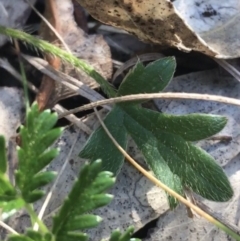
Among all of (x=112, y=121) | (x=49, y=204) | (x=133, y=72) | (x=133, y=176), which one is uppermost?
(x=133, y=72)

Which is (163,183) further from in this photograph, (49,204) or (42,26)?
(42,26)

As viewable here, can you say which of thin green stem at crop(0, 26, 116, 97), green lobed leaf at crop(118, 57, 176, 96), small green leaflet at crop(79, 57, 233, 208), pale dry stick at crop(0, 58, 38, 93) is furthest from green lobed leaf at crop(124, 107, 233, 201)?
A: pale dry stick at crop(0, 58, 38, 93)

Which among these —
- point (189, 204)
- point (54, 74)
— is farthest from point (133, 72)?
point (189, 204)

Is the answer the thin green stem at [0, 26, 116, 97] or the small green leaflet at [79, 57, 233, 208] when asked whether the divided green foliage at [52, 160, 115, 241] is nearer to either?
the small green leaflet at [79, 57, 233, 208]

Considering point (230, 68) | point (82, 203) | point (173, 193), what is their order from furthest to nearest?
point (230, 68) < point (173, 193) < point (82, 203)

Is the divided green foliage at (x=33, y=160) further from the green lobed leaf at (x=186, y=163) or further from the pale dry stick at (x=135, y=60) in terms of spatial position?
the pale dry stick at (x=135, y=60)

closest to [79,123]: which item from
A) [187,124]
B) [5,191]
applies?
[187,124]

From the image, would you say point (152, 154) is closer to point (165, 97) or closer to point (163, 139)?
point (163, 139)
